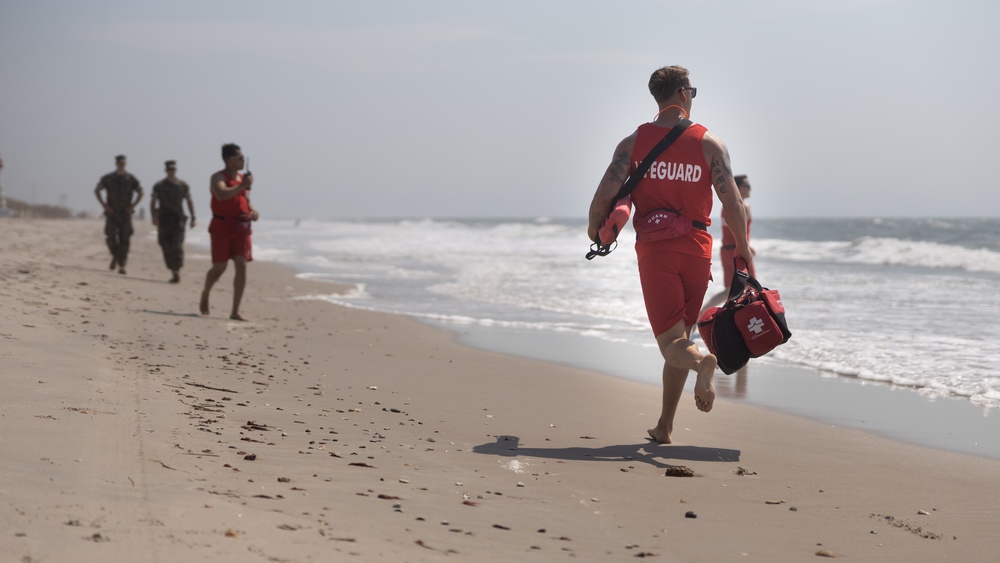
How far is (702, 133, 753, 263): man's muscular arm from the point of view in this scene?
186 inches

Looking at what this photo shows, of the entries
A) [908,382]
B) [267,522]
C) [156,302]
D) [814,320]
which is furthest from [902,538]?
[156,302]

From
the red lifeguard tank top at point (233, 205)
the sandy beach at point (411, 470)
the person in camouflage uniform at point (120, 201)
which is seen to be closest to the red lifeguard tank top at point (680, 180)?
the sandy beach at point (411, 470)

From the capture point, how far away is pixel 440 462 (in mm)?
4195

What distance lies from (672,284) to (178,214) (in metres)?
11.0

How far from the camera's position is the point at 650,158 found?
15.5ft

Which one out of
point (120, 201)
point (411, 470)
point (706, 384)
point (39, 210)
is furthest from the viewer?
point (39, 210)

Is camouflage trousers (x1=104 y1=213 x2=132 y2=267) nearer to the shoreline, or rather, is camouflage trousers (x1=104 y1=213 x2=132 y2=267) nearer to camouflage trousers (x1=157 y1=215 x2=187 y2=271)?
camouflage trousers (x1=157 y1=215 x2=187 y2=271)

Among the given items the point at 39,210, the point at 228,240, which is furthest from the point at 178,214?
the point at 39,210

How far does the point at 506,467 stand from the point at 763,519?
45.6 inches

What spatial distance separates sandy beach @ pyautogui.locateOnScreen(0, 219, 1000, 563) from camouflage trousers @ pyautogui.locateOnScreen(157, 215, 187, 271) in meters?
7.16

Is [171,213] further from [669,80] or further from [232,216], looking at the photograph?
[669,80]

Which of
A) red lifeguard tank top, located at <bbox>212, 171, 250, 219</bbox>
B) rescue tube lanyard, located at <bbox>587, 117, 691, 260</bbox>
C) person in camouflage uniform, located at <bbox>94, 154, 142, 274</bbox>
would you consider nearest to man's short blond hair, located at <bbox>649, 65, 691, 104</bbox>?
rescue tube lanyard, located at <bbox>587, 117, 691, 260</bbox>

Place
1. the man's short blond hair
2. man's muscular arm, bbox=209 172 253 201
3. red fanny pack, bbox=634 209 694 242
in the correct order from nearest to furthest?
1. red fanny pack, bbox=634 209 694 242
2. the man's short blond hair
3. man's muscular arm, bbox=209 172 253 201

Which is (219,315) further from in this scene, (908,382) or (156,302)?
(908,382)
